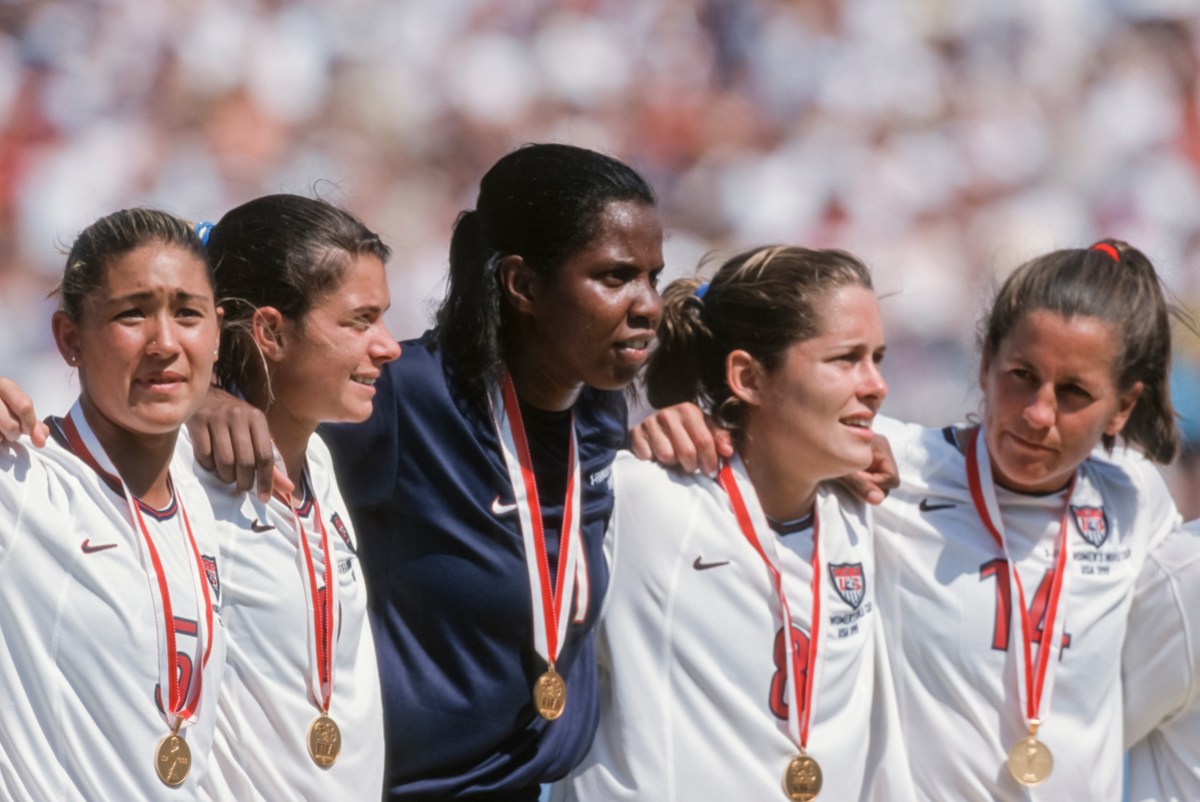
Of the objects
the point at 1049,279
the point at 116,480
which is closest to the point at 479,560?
the point at 116,480

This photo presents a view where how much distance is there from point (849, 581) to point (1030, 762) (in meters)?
0.54

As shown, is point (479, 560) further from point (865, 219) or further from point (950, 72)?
point (950, 72)

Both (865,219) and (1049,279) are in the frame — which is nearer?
(1049,279)

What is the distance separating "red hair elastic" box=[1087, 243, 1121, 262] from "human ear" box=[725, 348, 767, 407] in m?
0.87

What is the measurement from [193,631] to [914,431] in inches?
73.5

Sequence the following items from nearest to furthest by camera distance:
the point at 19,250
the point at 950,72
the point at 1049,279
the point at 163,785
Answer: the point at 163,785
the point at 1049,279
the point at 19,250
the point at 950,72

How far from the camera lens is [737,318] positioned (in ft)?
12.1

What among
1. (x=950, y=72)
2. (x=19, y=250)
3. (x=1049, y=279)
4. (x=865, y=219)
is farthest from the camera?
(x=950, y=72)

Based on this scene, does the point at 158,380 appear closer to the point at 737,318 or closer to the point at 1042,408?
the point at 737,318

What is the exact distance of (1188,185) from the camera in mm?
8000

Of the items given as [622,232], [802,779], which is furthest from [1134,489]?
[622,232]

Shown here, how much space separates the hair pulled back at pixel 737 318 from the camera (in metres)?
3.60

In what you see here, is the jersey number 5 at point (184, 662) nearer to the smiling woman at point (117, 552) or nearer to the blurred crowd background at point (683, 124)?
the smiling woman at point (117, 552)

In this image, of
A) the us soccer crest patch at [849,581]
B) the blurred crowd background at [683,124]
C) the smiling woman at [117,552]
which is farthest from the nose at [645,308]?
the blurred crowd background at [683,124]
